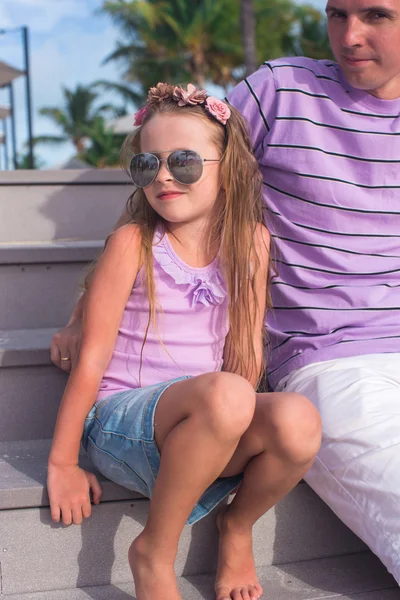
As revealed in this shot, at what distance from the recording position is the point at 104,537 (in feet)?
5.60

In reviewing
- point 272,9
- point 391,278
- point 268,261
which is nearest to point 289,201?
point 268,261

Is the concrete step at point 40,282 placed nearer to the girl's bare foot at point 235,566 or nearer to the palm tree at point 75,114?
the girl's bare foot at point 235,566

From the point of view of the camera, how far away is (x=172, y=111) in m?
1.80

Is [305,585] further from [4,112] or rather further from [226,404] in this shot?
[4,112]

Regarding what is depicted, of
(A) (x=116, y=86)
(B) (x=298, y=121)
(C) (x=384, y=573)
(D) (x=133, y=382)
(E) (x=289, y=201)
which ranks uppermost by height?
(A) (x=116, y=86)

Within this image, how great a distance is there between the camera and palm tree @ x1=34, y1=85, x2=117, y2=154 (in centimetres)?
3222

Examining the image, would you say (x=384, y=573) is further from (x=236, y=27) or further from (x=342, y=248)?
(x=236, y=27)

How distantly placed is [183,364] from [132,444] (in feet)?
0.86

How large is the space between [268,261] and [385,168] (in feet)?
1.29

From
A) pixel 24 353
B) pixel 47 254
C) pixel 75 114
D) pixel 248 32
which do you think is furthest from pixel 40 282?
pixel 75 114

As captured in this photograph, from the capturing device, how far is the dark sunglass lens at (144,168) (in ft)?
5.72

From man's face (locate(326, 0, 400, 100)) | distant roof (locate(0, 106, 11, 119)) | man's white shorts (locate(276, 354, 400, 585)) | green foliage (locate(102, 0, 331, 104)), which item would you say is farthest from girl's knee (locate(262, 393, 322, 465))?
green foliage (locate(102, 0, 331, 104))

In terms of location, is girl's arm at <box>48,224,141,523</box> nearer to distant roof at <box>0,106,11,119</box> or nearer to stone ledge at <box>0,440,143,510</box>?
stone ledge at <box>0,440,143,510</box>

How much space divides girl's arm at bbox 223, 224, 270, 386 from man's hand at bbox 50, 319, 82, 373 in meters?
0.40
